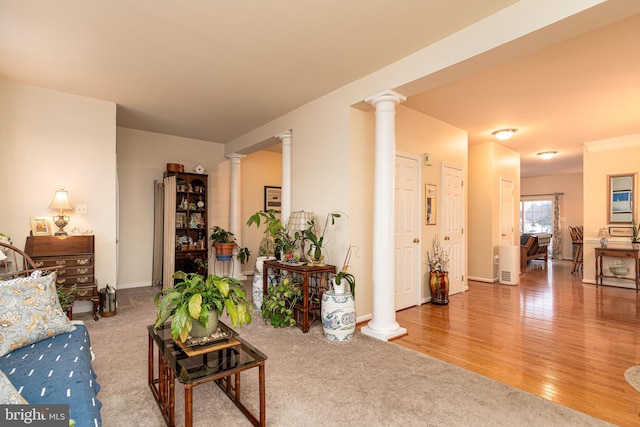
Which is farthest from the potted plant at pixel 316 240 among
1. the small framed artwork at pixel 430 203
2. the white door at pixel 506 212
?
the white door at pixel 506 212

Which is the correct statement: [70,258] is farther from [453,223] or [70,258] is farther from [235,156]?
[453,223]

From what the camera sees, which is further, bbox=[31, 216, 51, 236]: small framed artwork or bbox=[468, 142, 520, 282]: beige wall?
bbox=[468, 142, 520, 282]: beige wall

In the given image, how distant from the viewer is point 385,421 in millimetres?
1910

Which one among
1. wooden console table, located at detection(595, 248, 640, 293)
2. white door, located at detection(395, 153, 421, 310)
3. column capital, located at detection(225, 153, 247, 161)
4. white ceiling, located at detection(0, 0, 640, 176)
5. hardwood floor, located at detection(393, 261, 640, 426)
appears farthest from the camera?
column capital, located at detection(225, 153, 247, 161)

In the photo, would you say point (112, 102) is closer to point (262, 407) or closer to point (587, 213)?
point (262, 407)

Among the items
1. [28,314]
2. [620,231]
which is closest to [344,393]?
[28,314]

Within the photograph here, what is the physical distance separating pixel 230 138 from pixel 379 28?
4.11 metres

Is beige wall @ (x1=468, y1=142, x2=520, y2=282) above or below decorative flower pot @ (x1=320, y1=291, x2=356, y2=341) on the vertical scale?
above

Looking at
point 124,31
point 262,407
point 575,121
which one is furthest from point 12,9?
point 575,121

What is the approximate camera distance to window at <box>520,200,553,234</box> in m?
10.5

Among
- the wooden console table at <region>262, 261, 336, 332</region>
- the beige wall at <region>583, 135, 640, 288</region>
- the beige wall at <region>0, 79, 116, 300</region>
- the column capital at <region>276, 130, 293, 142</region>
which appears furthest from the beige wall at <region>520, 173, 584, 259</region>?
the beige wall at <region>0, 79, 116, 300</region>

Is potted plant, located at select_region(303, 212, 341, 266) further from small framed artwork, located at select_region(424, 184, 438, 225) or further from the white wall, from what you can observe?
the white wall

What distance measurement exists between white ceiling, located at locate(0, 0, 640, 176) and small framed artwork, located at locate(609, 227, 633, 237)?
7.35ft

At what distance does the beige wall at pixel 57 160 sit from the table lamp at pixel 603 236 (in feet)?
27.1
